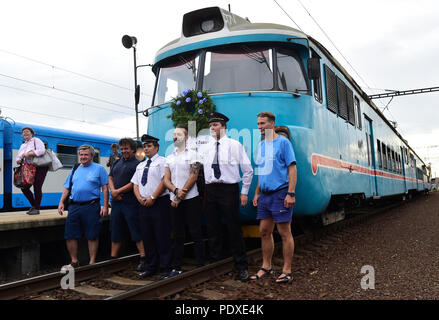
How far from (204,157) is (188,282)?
4.84 ft

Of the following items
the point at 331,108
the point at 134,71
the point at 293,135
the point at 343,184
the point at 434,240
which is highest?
the point at 134,71

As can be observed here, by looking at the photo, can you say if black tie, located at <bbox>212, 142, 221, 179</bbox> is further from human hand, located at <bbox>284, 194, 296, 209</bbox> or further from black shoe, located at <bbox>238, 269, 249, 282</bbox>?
black shoe, located at <bbox>238, 269, 249, 282</bbox>

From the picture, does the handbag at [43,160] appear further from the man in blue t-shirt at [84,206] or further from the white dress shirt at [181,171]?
the white dress shirt at [181,171]

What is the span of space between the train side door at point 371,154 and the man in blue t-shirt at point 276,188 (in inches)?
235

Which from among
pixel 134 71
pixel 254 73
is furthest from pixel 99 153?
pixel 254 73

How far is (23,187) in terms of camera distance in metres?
7.05

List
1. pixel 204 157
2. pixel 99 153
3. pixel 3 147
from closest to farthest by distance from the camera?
pixel 204 157, pixel 3 147, pixel 99 153

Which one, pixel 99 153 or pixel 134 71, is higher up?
pixel 134 71

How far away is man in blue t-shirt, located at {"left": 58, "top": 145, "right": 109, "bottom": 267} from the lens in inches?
222

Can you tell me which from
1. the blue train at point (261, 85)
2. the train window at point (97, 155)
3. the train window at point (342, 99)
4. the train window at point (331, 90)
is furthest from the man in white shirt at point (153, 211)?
the train window at point (97, 155)

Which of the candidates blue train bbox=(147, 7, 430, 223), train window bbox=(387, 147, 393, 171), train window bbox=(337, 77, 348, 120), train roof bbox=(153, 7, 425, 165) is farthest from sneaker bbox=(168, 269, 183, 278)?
train window bbox=(387, 147, 393, 171)

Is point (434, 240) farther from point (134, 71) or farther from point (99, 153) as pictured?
point (134, 71)

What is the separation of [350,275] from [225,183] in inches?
72.4
